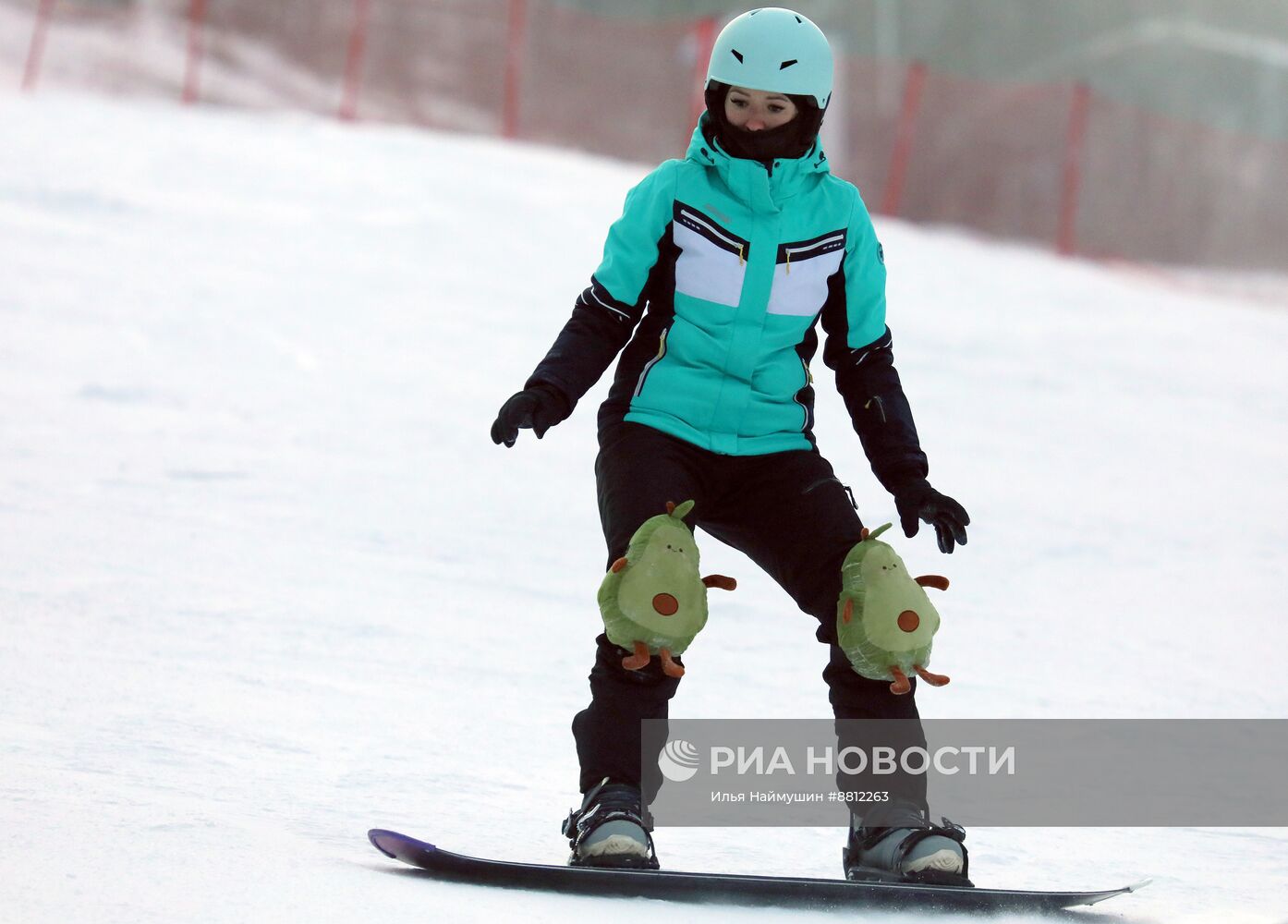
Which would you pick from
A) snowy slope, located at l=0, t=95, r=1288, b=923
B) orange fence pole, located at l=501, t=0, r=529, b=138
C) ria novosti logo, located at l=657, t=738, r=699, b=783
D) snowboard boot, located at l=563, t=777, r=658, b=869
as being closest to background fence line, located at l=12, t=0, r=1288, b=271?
orange fence pole, located at l=501, t=0, r=529, b=138

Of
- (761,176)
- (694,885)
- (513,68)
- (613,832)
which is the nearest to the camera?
(694,885)

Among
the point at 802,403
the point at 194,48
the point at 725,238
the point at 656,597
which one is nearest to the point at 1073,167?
the point at 194,48

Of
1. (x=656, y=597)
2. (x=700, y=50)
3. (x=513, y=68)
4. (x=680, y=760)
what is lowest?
(x=680, y=760)

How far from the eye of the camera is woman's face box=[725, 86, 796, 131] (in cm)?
307

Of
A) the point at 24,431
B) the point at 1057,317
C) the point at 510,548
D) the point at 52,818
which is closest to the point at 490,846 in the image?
the point at 52,818

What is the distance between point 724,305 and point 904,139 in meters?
18.5

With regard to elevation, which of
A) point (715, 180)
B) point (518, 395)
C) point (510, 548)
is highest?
point (715, 180)

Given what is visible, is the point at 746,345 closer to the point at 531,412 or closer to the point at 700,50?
the point at 531,412

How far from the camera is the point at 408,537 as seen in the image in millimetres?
6863

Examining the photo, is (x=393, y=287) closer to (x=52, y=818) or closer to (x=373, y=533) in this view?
(x=373, y=533)

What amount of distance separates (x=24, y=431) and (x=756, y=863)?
5.70m

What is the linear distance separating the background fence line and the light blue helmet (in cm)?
1714

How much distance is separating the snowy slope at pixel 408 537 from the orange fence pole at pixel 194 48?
2823mm

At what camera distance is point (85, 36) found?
20.2 metres
